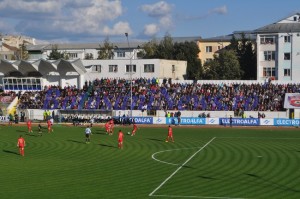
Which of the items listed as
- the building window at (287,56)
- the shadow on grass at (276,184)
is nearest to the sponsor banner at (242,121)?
the building window at (287,56)

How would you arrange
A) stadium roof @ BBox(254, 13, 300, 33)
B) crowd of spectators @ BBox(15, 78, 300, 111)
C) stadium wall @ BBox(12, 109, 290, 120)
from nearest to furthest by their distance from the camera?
stadium wall @ BBox(12, 109, 290, 120) < crowd of spectators @ BBox(15, 78, 300, 111) < stadium roof @ BBox(254, 13, 300, 33)

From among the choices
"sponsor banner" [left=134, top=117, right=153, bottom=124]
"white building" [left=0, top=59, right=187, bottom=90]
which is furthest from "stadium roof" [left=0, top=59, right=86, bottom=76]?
"sponsor banner" [left=134, top=117, right=153, bottom=124]

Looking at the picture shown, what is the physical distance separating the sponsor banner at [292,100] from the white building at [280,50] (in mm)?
18003

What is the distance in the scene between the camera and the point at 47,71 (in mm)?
85688

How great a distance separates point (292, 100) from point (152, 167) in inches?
1569

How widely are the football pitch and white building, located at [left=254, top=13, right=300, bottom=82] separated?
38.6 meters

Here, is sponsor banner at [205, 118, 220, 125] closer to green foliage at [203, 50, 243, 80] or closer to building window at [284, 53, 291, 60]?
building window at [284, 53, 291, 60]

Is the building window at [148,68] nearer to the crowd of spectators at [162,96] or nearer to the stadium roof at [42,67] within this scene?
the crowd of spectators at [162,96]

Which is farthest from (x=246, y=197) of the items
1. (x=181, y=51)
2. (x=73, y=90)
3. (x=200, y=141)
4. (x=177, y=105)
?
(x=181, y=51)

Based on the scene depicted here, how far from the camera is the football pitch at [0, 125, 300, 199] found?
24766mm

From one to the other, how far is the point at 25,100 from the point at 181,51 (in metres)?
42.5

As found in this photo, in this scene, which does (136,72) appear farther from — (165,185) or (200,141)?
(165,185)

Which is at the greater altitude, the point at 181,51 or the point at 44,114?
the point at 181,51

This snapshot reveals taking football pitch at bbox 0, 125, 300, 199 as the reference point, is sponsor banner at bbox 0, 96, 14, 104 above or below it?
above
